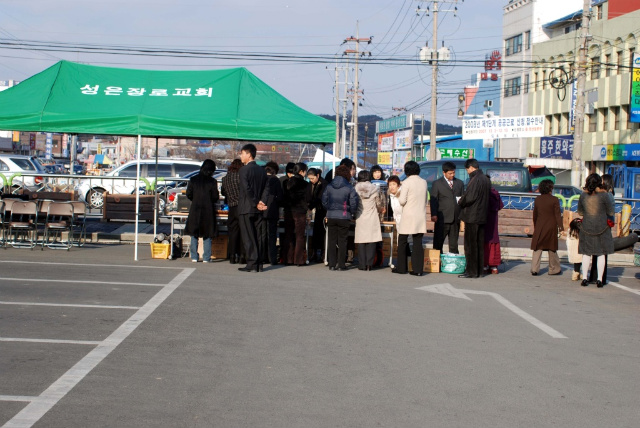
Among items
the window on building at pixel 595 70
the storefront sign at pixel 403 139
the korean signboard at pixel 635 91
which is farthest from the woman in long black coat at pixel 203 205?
the storefront sign at pixel 403 139

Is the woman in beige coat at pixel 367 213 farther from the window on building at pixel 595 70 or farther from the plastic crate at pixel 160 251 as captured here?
the window on building at pixel 595 70

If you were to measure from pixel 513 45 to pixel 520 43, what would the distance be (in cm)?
164

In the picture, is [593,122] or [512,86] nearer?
[593,122]

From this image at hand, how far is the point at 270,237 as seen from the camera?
14.9m

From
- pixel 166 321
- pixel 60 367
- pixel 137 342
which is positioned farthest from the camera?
pixel 166 321

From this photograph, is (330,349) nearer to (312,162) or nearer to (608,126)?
(312,162)

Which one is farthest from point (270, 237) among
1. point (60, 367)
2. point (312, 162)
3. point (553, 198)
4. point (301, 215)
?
point (312, 162)

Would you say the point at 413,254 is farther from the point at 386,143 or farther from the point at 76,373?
the point at 386,143

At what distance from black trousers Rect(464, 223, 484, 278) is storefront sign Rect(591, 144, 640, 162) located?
3272cm

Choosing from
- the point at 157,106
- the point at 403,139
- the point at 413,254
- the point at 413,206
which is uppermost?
the point at 403,139

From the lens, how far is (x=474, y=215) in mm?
14180

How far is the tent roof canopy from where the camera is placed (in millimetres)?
14859

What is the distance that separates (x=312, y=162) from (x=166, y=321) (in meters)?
21.9

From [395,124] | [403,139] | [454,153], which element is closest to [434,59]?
[454,153]
